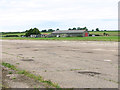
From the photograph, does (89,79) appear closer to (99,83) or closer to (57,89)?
(99,83)

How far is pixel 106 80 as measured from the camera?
254 inches

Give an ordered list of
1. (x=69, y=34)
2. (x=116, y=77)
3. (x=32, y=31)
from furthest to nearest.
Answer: (x=32, y=31)
(x=69, y=34)
(x=116, y=77)

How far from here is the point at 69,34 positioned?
368 ft

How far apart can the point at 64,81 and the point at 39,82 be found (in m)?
0.97

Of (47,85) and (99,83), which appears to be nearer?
(47,85)

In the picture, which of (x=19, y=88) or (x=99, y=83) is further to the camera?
(x=99, y=83)

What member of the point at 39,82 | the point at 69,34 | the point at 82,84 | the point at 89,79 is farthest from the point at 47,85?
the point at 69,34

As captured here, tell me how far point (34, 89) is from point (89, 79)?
2.46 metres

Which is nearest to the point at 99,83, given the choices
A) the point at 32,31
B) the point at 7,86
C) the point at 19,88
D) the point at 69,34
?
the point at 19,88

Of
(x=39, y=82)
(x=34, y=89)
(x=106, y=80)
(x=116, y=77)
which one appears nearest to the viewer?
(x=34, y=89)

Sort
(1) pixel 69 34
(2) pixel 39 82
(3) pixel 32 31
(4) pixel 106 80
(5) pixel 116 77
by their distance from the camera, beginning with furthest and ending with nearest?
(3) pixel 32 31, (1) pixel 69 34, (5) pixel 116 77, (4) pixel 106 80, (2) pixel 39 82

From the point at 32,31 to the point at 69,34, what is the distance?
2810 centimetres

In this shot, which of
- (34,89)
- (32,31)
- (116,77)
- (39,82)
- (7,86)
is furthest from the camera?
(32,31)

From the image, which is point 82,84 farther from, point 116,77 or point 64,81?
point 116,77
